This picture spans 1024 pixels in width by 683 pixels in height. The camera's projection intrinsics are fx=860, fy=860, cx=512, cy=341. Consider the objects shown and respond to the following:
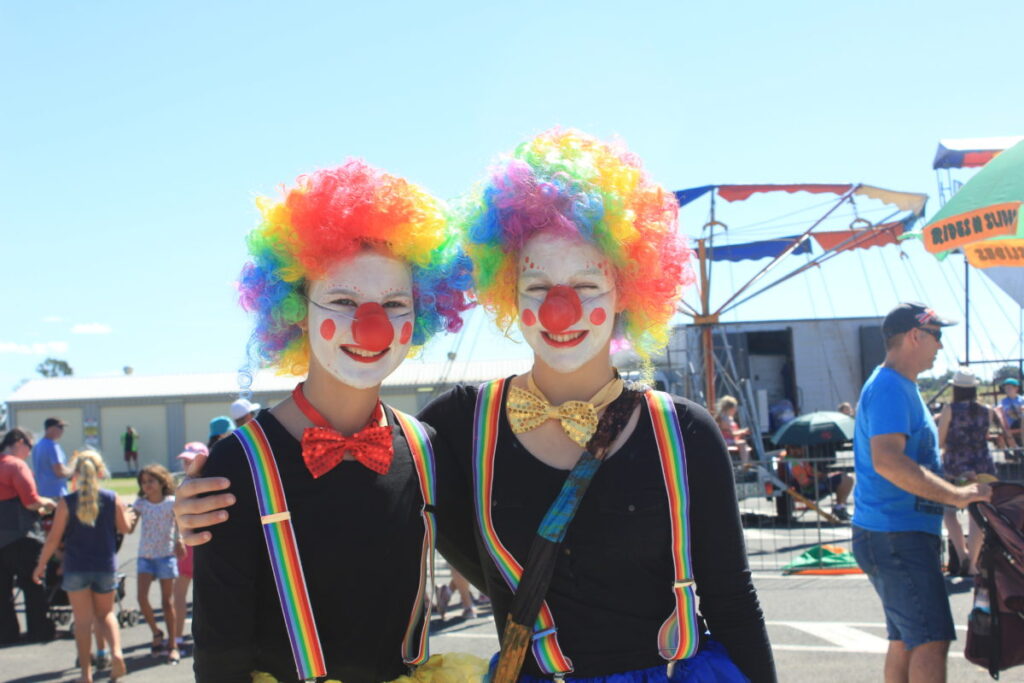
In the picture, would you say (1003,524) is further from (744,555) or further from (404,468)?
(404,468)

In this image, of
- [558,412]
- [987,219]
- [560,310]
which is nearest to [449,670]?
[558,412]

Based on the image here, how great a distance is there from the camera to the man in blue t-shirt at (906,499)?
128 inches

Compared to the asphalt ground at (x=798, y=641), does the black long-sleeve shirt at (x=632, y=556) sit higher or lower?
higher

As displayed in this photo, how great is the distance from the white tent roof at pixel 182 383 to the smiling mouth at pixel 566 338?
23.2 m

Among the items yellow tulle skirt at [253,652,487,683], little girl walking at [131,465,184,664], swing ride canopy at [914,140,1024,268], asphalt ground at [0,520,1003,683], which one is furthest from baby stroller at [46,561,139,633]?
swing ride canopy at [914,140,1024,268]

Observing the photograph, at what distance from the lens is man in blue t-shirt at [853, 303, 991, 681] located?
10.6 ft

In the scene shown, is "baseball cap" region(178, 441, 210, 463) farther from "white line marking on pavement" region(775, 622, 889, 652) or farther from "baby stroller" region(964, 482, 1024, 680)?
"white line marking on pavement" region(775, 622, 889, 652)

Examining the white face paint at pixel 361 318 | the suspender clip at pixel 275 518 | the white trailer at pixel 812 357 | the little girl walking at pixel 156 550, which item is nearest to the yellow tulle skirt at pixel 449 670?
the suspender clip at pixel 275 518

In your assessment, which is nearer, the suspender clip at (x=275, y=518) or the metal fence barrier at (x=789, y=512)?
the suspender clip at (x=275, y=518)

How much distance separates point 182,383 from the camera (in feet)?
94.7

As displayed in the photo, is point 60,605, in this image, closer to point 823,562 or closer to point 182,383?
point 823,562

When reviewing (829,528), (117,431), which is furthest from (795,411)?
(117,431)

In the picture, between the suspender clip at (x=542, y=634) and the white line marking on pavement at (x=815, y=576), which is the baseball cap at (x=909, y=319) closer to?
the suspender clip at (x=542, y=634)

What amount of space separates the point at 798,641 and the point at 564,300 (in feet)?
13.5
